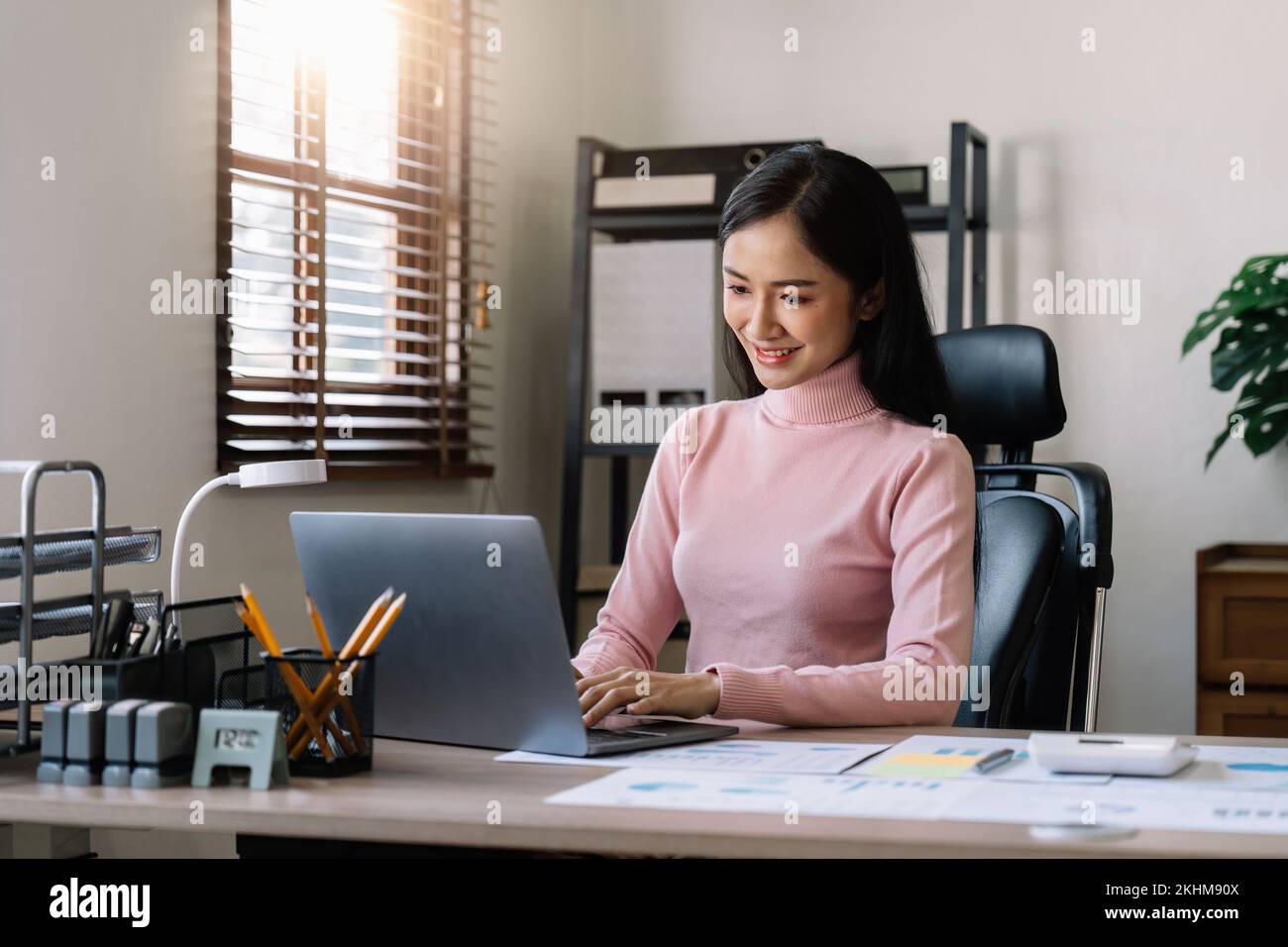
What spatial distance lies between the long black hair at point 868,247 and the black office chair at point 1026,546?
0.07m

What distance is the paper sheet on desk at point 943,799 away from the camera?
3.13 feet

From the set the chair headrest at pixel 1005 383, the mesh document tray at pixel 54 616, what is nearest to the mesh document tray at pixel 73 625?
the mesh document tray at pixel 54 616

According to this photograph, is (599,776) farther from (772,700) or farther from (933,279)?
(933,279)

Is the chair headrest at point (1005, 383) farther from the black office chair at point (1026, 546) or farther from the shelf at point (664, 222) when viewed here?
the shelf at point (664, 222)

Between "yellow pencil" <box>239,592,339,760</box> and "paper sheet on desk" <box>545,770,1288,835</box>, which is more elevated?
"yellow pencil" <box>239,592,339,760</box>

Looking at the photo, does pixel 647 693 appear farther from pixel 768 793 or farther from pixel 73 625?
pixel 73 625

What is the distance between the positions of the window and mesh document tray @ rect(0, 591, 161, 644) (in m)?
1.43

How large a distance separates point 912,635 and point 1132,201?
2.48m

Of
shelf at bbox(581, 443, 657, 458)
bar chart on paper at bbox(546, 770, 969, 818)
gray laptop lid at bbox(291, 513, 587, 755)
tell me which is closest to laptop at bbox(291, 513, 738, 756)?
gray laptop lid at bbox(291, 513, 587, 755)

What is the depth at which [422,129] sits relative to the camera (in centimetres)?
335

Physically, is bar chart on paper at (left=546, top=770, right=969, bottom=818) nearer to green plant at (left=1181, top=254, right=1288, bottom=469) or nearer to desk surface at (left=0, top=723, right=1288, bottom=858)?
desk surface at (left=0, top=723, right=1288, bottom=858)

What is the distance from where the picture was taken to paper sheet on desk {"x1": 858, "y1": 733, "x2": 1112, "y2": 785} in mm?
1097

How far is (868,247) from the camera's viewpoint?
1.68 m
